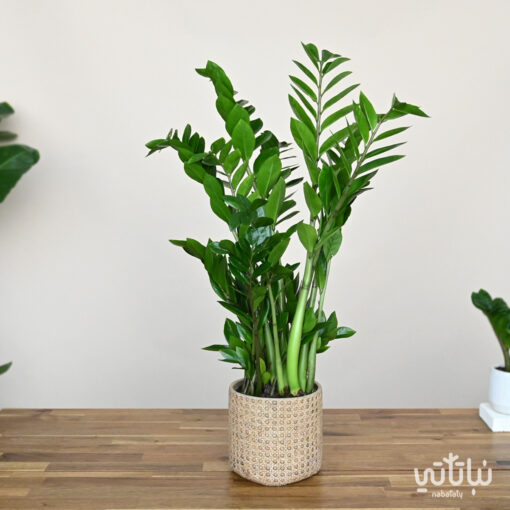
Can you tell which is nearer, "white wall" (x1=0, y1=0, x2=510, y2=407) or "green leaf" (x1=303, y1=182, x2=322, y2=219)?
"green leaf" (x1=303, y1=182, x2=322, y2=219)

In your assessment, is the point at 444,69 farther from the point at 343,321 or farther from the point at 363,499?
the point at 363,499

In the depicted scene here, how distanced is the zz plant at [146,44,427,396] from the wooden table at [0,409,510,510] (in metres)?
0.18

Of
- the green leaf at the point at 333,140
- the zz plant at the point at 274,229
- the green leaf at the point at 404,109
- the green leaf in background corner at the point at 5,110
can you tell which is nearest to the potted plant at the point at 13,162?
the green leaf in background corner at the point at 5,110

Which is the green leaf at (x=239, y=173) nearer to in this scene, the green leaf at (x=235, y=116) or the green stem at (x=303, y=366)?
the green leaf at (x=235, y=116)

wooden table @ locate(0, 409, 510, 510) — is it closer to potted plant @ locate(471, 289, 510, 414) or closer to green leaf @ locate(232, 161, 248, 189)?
potted plant @ locate(471, 289, 510, 414)

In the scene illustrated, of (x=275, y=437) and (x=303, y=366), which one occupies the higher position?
(x=303, y=366)

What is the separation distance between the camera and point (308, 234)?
108 centimetres

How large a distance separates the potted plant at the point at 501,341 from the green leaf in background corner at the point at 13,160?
1.13 meters

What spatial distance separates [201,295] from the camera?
2109 mm

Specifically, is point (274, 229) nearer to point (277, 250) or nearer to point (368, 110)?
point (277, 250)

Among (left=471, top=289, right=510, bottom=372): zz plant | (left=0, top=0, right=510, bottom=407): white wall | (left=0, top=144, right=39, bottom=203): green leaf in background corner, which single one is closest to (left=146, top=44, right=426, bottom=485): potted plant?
(left=471, top=289, right=510, bottom=372): zz plant

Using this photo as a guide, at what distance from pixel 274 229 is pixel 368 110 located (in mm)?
263

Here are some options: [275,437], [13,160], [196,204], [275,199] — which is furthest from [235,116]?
[196,204]

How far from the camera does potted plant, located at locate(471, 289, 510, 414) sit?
139 cm
